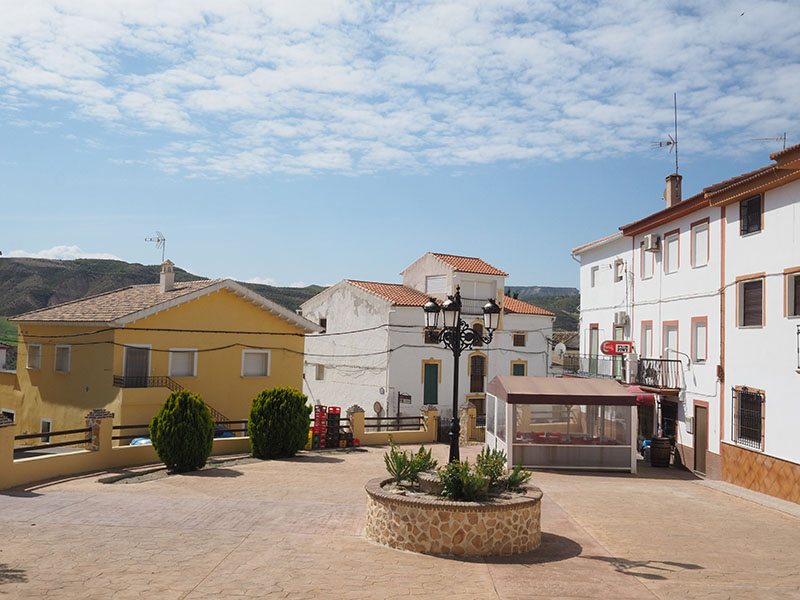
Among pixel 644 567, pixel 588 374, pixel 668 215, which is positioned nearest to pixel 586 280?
pixel 588 374

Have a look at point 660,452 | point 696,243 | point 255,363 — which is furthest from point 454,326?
point 255,363

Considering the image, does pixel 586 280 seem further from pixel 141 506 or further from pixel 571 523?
pixel 141 506

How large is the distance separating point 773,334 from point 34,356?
2605cm

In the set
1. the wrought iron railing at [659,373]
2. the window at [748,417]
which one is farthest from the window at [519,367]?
the window at [748,417]

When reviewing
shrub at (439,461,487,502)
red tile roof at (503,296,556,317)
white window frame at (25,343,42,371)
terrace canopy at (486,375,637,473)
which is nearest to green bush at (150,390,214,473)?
terrace canopy at (486,375,637,473)

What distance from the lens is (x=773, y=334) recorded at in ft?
55.8

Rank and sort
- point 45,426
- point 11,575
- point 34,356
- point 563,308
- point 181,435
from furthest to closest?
point 563,308
point 34,356
point 45,426
point 181,435
point 11,575

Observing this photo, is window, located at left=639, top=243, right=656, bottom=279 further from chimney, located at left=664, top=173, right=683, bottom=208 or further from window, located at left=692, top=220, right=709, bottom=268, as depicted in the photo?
window, located at left=692, top=220, right=709, bottom=268

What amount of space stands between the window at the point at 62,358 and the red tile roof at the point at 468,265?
2128cm

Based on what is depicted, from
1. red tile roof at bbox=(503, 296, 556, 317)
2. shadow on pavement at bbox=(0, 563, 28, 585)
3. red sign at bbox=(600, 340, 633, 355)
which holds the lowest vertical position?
shadow on pavement at bbox=(0, 563, 28, 585)

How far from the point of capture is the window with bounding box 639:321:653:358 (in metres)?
24.3

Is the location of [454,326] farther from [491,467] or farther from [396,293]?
[396,293]

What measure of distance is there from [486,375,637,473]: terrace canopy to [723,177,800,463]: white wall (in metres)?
2.98

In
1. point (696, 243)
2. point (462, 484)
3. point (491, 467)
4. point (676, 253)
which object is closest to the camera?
point (462, 484)
